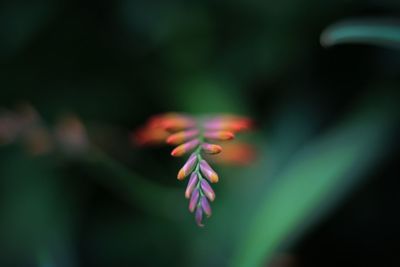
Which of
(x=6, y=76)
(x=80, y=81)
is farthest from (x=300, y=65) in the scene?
(x=6, y=76)

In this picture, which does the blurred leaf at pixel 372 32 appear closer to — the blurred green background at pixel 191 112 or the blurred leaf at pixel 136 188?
the blurred green background at pixel 191 112

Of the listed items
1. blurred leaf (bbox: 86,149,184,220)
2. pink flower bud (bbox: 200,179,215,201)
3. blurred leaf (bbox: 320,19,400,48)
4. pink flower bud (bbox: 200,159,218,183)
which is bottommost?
pink flower bud (bbox: 200,179,215,201)

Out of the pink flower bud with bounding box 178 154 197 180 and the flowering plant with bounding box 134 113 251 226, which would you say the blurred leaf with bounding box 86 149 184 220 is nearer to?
the flowering plant with bounding box 134 113 251 226

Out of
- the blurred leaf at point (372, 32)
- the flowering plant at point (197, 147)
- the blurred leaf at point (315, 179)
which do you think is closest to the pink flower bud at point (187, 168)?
the flowering plant at point (197, 147)

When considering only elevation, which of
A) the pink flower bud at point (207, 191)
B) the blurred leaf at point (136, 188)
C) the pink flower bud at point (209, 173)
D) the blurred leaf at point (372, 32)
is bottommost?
the pink flower bud at point (207, 191)

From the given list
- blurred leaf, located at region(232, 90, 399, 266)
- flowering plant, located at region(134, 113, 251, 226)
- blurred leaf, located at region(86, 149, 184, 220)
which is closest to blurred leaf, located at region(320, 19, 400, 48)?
flowering plant, located at region(134, 113, 251, 226)

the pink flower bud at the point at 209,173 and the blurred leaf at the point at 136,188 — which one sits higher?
the blurred leaf at the point at 136,188

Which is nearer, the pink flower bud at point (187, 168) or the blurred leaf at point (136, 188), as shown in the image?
the pink flower bud at point (187, 168)

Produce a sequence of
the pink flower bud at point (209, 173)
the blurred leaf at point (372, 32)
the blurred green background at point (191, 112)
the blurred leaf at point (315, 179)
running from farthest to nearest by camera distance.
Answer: the blurred green background at point (191, 112), the blurred leaf at point (315, 179), the blurred leaf at point (372, 32), the pink flower bud at point (209, 173)

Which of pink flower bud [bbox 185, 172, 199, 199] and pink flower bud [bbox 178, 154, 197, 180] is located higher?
pink flower bud [bbox 178, 154, 197, 180]
